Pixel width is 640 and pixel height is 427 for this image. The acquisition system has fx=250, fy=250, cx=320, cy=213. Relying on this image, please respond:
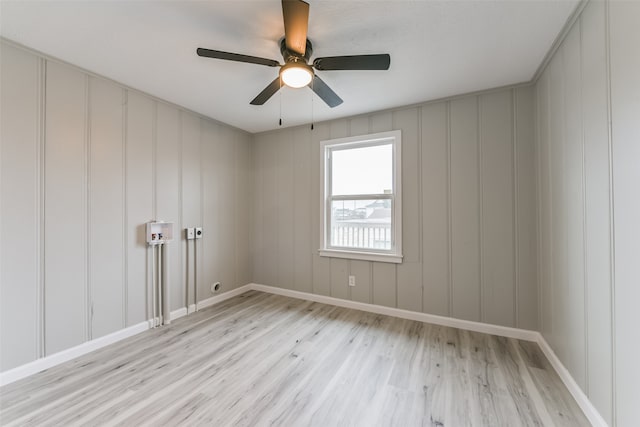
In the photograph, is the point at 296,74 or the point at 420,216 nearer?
the point at 296,74

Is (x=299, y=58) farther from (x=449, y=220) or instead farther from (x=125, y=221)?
(x=125, y=221)

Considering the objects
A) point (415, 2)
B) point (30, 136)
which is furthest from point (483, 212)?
point (30, 136)

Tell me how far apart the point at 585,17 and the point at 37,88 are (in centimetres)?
390

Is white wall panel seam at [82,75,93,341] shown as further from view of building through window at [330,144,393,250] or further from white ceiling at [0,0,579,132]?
view of building through window at [330,144,393,250]

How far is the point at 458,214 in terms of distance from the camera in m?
2.73

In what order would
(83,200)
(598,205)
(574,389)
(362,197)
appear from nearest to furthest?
(598,205), (574,389), (83,200), (362,197)

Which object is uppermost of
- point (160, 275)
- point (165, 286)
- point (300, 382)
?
point (160, 275)

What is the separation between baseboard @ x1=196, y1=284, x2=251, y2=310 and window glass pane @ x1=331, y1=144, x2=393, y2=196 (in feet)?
6.82

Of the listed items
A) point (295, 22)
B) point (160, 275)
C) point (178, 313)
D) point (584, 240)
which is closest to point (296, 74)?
point (295, 22)

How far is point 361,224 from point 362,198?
35 centimetres

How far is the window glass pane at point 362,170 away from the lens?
317 cm

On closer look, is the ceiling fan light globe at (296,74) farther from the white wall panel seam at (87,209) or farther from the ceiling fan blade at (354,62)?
the white wall panel seam at (87,209)

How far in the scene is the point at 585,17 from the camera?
152 centimetres

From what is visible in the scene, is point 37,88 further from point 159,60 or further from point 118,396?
point 118,396
